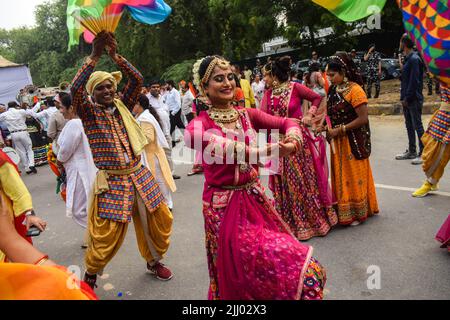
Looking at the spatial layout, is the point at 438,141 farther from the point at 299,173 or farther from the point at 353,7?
the point at 353,7

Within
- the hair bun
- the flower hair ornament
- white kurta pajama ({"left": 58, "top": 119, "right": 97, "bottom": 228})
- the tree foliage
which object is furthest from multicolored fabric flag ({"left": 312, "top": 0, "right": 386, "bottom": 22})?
the tree foliage

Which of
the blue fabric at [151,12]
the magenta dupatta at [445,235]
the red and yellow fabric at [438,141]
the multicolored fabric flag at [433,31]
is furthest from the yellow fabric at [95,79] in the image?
the red and yellow fabric at [438,141]

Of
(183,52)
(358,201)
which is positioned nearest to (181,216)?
(358,201)

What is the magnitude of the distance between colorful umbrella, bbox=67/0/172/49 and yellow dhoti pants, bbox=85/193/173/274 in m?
1.44

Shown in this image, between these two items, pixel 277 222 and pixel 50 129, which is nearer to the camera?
pixel 277 222

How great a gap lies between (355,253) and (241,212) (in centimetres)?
190

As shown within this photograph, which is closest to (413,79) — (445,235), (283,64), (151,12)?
(283,64)

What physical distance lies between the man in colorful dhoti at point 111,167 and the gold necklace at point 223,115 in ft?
3.69

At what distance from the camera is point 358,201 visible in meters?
4.30

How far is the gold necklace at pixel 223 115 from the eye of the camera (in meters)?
2.53

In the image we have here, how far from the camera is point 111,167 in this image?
334cm

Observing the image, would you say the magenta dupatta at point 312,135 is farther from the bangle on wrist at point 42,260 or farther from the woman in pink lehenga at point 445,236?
the bangle on wrist at point 42,260
